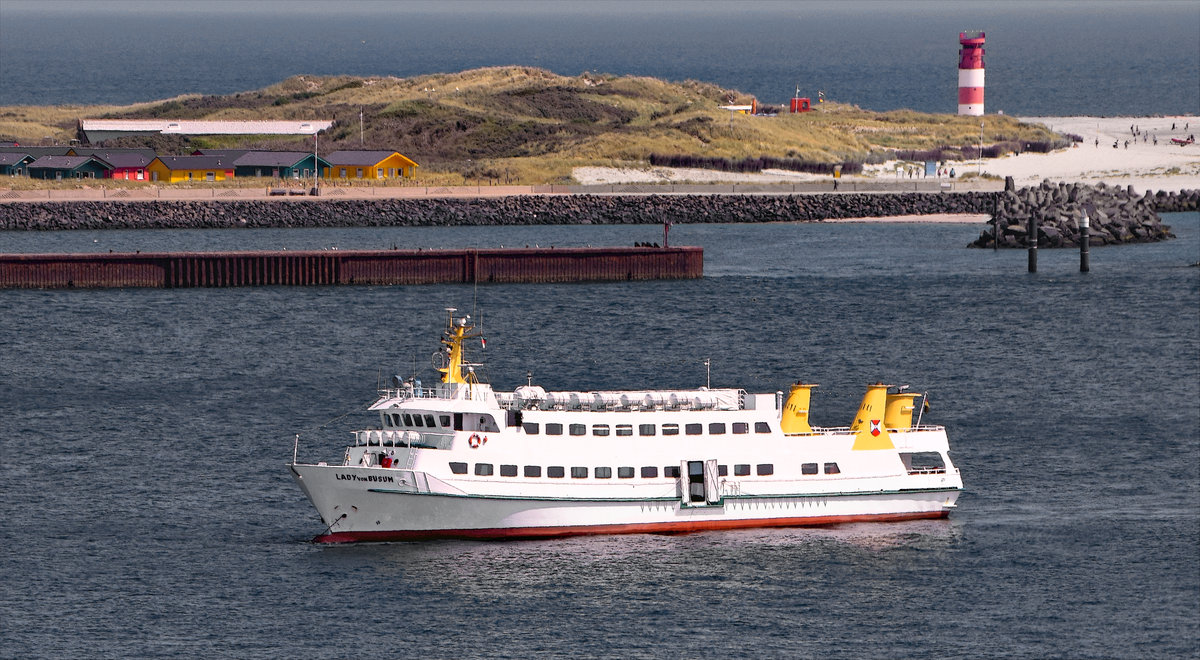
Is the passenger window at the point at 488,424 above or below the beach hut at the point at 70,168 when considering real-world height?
below

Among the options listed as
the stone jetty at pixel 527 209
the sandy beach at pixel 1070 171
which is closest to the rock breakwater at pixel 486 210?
the stone jetty at pixel 527 209

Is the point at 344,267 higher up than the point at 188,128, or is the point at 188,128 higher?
the point at 188,128

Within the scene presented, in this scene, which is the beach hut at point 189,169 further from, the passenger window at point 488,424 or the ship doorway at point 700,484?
the ship doorway at point 700,484

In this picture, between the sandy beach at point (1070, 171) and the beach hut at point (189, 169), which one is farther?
the sandy beach at point (1070, 171)

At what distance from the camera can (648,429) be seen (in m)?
57.6

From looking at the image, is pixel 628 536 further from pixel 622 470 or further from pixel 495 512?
pixel 495 512

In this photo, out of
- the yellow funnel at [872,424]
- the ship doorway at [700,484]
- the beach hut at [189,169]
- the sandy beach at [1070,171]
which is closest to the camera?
the ship doorway at [700,484]

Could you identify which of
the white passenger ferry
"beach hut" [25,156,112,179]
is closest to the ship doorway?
the white passenger ferry

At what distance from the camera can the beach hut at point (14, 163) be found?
157 meters

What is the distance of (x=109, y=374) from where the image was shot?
82188mm

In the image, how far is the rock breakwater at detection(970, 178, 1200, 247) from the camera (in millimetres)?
125875

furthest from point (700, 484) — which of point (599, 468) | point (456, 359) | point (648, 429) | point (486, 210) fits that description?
point (486, 210)

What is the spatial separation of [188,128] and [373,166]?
36579 mm

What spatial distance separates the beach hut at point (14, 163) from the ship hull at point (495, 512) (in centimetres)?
11039
